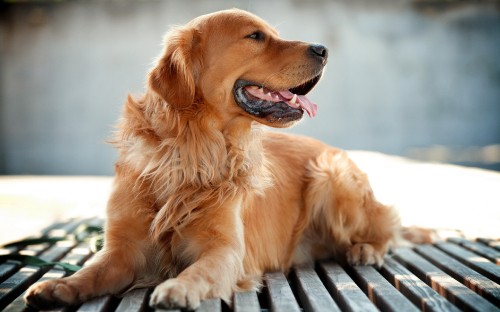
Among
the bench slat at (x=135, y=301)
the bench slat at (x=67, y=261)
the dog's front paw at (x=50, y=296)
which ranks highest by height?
the dog's front paw at (x=50, y=296)

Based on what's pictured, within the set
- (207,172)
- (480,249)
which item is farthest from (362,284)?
(480,249)

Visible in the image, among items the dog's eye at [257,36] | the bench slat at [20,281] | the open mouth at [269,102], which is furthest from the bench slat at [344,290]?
the bench slat at [20,281]

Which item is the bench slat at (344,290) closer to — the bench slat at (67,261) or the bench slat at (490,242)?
the bench slat at (490,242)

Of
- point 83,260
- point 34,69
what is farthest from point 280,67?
point 34,69

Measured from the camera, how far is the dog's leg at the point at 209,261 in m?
2.25

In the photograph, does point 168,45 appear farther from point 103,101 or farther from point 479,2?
point 479,2

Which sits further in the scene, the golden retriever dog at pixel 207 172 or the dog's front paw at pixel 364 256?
the dog's front paw at pixel 364 256

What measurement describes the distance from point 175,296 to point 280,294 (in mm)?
619

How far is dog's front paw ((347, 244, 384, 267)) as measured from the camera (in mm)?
3359

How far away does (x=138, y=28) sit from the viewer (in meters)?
11.2

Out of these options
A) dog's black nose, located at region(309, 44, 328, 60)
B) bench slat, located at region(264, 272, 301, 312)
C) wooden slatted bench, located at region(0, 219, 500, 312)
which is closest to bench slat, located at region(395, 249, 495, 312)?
wooden slatted bench, located at region(0, 219, 500, 312)

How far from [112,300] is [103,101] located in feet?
30.0

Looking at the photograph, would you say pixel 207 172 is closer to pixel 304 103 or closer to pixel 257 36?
pixel 304 103

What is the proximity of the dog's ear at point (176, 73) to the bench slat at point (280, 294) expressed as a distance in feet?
3.19
